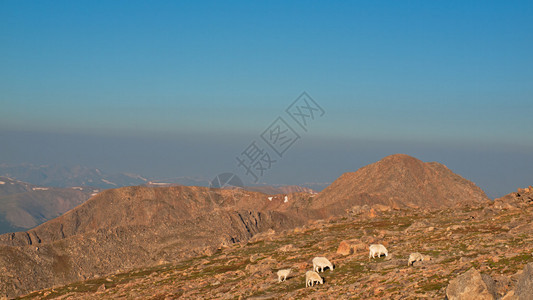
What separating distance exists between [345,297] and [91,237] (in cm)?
14038

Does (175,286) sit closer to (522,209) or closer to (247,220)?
(522,209)

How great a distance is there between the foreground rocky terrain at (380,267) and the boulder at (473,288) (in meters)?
0.05

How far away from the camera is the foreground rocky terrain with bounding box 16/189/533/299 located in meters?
31.7

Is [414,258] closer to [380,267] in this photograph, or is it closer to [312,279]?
[380,267]

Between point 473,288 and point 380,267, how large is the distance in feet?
64.6

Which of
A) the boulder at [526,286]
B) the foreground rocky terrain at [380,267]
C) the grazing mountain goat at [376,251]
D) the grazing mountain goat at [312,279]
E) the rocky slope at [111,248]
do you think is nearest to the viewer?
the boulder at [526,286]

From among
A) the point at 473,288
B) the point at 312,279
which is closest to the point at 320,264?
the point at 312,279

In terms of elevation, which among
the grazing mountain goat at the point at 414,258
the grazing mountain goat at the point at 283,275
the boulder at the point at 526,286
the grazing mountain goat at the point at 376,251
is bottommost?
the grazing mountain goat at the point at 283,275

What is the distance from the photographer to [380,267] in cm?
4534

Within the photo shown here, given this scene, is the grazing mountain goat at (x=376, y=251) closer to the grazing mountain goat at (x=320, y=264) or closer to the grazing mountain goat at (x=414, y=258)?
the grazing mountain goat at (x=320, y=264)

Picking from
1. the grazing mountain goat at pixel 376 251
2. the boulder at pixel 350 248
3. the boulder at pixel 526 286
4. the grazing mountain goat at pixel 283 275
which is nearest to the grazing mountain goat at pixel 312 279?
the grazing mountain goat at pixel 283 275

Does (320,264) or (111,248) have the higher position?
(320,264)

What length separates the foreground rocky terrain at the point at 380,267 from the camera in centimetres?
3173

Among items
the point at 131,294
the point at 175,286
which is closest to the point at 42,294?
the point at 131,294
